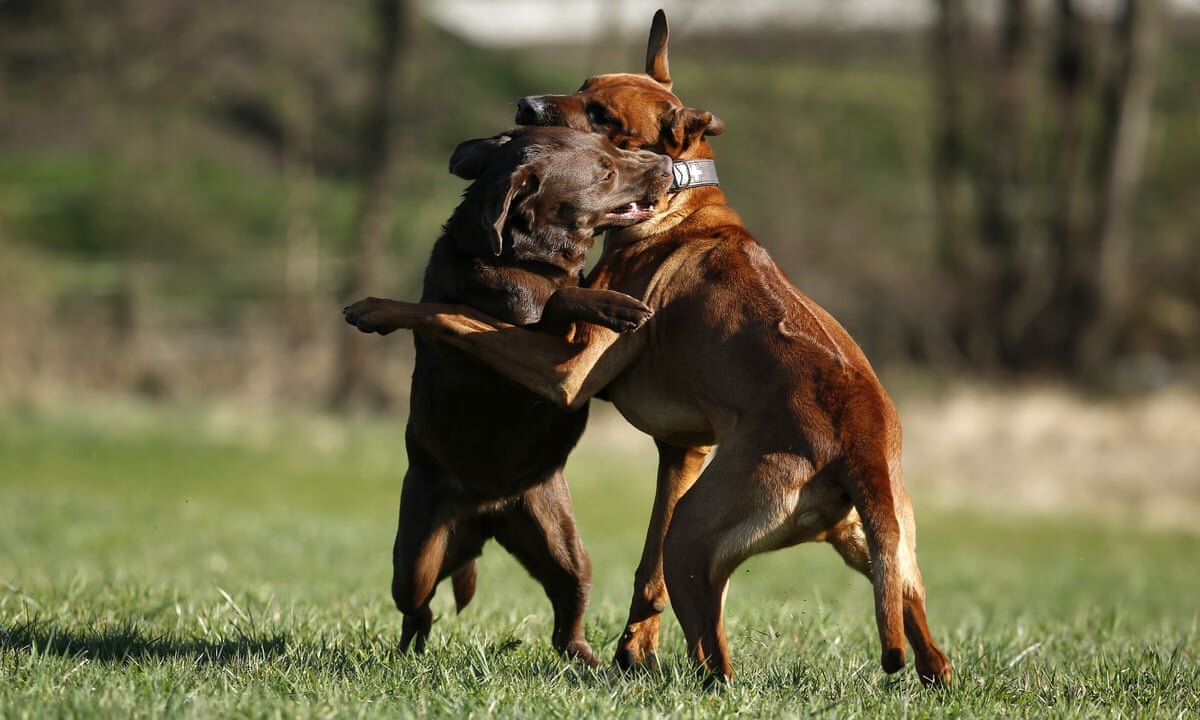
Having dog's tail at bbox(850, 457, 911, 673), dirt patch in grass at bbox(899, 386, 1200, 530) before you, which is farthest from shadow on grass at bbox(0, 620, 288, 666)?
dirt patch in grass at bbox(899, 386, 1200, 530)

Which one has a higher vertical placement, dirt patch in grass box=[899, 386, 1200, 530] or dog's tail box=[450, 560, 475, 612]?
dog's tail box=[450, 560, 475, 612]

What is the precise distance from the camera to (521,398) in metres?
4.89

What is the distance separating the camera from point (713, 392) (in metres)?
4.33

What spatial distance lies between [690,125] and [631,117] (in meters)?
0.23

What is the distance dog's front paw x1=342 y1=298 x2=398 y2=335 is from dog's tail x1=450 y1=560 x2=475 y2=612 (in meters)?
1.15

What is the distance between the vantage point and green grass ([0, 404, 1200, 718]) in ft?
12.6

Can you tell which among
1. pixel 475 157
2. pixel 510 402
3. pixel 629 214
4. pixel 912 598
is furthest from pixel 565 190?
pixel 912 598

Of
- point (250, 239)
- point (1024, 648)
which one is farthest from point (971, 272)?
point (1024, 648)

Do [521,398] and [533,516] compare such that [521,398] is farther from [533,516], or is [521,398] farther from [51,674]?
[51,674]

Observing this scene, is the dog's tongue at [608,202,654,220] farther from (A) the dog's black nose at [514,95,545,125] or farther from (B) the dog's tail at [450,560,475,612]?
(B) the dog's tail at [450,560,475,612]

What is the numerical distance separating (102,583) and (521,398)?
9.14 feet

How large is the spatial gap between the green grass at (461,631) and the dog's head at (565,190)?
1343mm

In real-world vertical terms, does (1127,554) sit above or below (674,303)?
below

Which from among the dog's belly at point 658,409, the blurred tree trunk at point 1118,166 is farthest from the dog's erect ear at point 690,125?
the blurred tree trunk at point 1118,166
